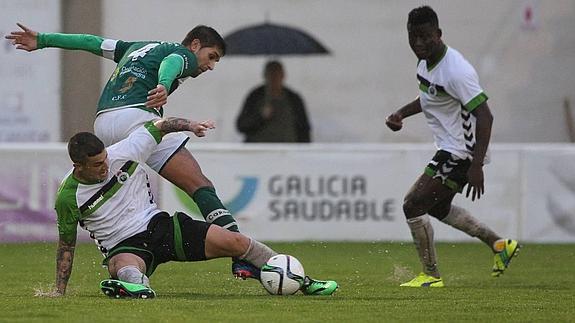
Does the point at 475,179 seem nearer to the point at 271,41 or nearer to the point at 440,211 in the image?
the point at 440,211

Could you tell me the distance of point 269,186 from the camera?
15820 millimetres

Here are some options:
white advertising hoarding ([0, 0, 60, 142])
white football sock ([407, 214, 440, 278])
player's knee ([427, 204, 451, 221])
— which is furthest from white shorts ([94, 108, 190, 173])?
white advertising hoarding ([0, 0, 60, 142])

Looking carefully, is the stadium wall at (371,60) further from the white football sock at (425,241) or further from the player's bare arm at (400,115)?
the white football sock at (425,241)

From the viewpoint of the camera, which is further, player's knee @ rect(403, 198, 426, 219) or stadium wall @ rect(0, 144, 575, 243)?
stadium wall @ rect(0, 144, 575, 243)

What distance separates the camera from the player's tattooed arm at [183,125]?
882 centimetres

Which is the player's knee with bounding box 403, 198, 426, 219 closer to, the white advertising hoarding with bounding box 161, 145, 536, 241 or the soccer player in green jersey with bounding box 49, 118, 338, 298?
the soccer player in green jersey with bounding box 49, 118, 338, 298

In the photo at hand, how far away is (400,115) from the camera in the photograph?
11281 mm

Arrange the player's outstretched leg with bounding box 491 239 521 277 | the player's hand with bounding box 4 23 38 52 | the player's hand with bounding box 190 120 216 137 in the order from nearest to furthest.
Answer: the player's hand with bounding box 190 120 216 137 < the player's hand with bounding box 4 23 38 52 < the player's outstretched leg with bounding box 491 239 521 277

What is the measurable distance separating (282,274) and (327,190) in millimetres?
6606

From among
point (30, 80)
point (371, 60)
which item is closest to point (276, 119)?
point (371, 60)

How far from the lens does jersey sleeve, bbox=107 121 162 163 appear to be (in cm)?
925

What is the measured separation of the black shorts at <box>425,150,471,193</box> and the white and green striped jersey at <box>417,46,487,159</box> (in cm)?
4

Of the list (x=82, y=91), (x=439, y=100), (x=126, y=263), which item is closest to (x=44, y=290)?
(x=126, y=263)

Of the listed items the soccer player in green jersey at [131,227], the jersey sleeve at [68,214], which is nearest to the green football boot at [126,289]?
the soccer player in green jersey at [131,227]
